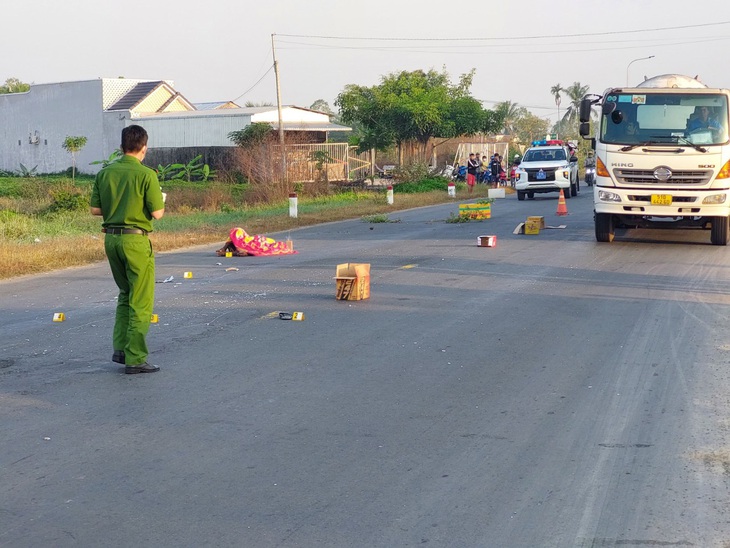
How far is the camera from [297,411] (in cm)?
700

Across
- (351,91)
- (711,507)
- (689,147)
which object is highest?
(351,91)

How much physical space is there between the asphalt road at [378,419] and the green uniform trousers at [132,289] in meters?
0.30

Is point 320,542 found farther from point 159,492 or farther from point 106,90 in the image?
point 106,90

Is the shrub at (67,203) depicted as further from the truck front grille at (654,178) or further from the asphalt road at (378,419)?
the truck front grille at (654,178)

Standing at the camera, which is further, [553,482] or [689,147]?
[689,147]

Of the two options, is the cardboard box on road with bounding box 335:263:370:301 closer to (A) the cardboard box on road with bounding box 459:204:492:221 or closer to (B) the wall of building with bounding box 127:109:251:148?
(A) the cardboard box on road with bounding box 459:204:492:221

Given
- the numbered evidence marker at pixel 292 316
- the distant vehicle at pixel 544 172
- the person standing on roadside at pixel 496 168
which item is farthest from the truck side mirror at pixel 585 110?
the person standing on roadside at pixel 496 168

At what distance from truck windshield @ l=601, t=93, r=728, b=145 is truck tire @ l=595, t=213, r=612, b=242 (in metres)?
1.55

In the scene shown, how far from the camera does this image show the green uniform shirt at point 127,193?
26.4ft

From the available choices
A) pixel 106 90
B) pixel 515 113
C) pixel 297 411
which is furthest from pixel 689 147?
pixel 515 113

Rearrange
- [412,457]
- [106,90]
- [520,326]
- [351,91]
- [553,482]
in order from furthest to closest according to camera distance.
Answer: [106,90] → [351,91] → [520,326] → [412,457] → [553,482]

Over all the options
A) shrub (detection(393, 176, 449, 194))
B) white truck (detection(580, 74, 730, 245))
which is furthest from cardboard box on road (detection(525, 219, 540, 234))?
shrub (detection(393, 176, 449, 194))

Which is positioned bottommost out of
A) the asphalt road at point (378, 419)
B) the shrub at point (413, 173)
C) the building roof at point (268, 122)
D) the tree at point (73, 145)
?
the asphalt road at point (378, 419)

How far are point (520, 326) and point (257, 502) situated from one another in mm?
5622
